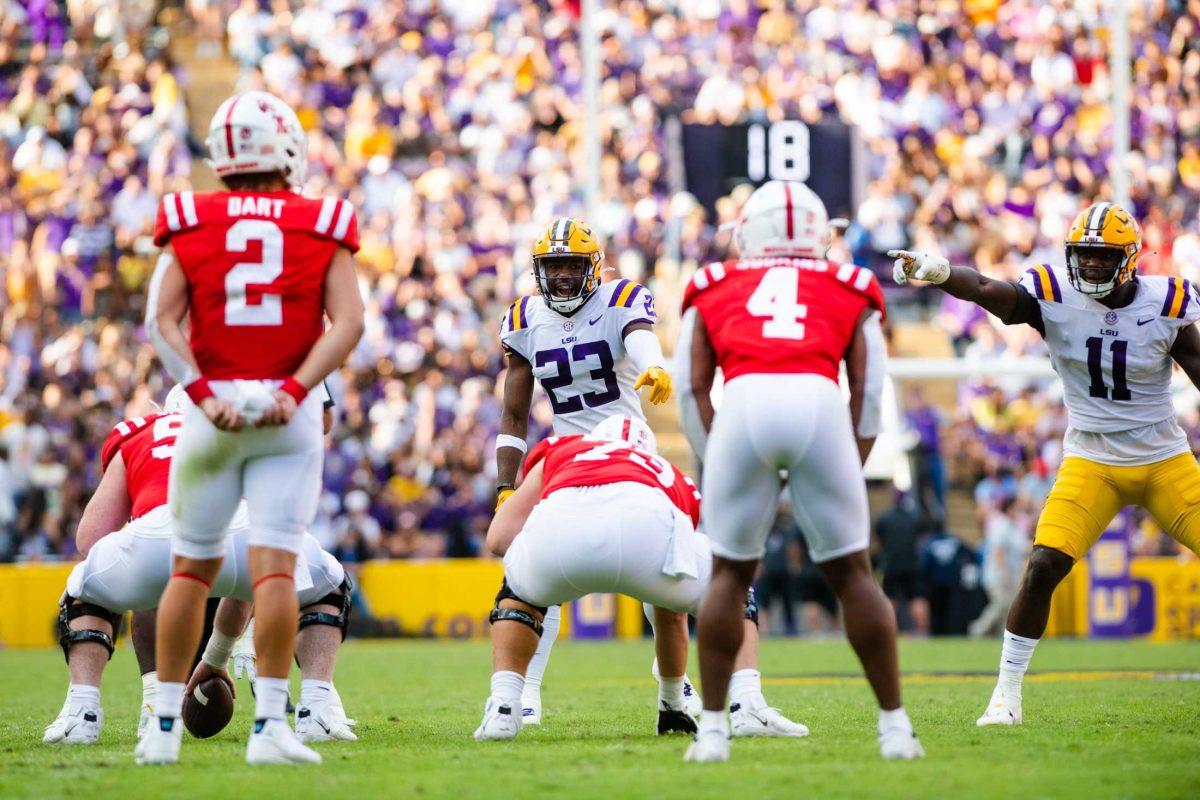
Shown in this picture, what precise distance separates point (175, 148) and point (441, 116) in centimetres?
351

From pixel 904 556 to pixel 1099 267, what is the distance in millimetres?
9903

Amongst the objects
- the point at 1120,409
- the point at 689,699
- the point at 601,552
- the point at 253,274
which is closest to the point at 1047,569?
the point at 1120,409

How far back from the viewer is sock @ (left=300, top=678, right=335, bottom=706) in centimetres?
706

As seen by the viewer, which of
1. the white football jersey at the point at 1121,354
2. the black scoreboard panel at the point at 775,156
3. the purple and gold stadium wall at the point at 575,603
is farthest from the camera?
the purple and gold stadium wall at the point at 575,603

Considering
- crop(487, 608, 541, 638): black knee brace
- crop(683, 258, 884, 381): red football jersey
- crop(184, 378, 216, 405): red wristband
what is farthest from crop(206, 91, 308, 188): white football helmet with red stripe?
crop(487, 608, 541, 638): black knee brace

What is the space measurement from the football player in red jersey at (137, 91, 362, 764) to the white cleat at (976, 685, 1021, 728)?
3.13 metres

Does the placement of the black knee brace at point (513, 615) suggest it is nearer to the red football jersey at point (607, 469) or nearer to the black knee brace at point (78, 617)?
the red football jersey at point (607, 469)

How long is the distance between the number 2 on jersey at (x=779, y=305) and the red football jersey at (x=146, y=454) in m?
2.86

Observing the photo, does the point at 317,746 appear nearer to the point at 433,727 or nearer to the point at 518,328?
the point at 433,727

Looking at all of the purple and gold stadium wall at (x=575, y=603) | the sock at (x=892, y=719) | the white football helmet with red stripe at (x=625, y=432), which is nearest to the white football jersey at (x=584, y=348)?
the white football helmet with red stripe at (x=625, y=432)

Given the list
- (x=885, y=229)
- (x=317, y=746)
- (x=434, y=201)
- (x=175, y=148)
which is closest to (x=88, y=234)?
(x=175, y=148)

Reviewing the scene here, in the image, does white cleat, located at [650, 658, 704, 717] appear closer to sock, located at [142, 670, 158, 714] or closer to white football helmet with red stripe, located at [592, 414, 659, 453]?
white football helmet with red stripe, located at [592, 414, 659, 453]

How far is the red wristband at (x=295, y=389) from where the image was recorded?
225 inches

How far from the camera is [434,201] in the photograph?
2092 cm
